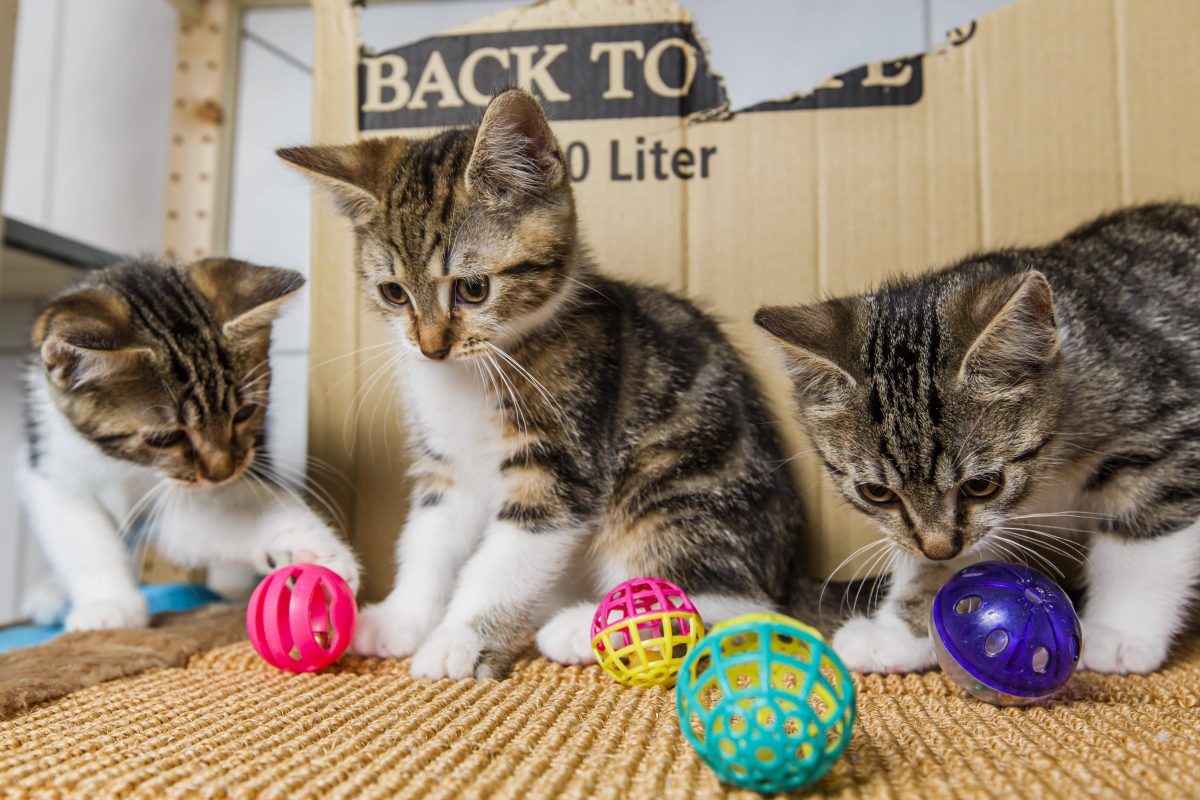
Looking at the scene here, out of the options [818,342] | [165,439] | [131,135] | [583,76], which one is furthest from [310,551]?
[131,135]

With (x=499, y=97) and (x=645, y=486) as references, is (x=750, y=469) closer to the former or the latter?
(x=645, y=486)

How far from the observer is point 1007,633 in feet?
3.61

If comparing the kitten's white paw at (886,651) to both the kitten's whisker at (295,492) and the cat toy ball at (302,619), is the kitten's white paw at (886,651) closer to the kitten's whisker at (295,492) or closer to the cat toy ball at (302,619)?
the cat toy ball at (302,619)

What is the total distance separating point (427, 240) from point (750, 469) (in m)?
0.68

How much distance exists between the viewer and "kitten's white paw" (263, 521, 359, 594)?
5.31 feet

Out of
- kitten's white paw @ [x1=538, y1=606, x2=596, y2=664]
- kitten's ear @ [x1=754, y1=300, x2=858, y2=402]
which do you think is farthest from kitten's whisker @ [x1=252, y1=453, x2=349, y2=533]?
kitten's ear @ [x1=754, y1=300, x2=858, y2=402]

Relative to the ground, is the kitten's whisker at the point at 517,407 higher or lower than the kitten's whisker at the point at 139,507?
higher

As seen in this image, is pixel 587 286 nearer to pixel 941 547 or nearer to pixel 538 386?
pixel 538 386

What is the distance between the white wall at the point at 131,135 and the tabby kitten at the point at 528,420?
109 centimetres

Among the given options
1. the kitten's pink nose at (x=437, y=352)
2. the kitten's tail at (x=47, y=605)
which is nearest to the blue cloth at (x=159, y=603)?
the kitten's tail at (x=47, y=605)

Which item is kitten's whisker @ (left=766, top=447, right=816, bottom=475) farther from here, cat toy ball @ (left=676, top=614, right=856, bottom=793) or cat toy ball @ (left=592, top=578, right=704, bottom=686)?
cat toy ball @ (left=676, top=614, right=856, bottom=793)

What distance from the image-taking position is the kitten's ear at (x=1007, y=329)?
1.14 m

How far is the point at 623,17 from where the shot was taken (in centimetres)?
183

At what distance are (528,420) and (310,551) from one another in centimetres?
51
